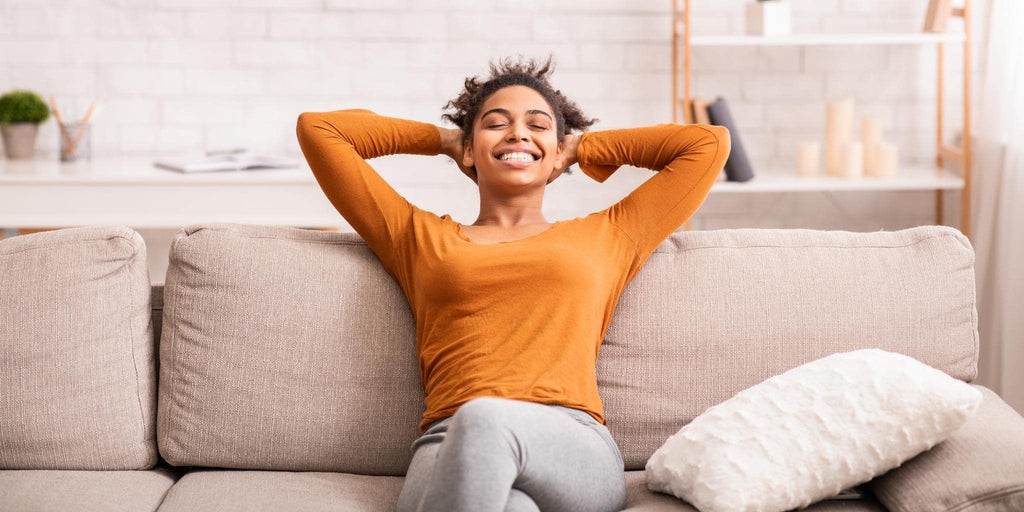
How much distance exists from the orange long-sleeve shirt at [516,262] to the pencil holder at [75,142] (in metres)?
1.68

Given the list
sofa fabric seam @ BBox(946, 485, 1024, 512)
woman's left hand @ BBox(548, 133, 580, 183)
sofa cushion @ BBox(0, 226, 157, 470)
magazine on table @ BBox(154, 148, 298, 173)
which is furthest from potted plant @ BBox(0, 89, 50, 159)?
sofa fabric seam @ BBox(946, 485, 1024, 512)

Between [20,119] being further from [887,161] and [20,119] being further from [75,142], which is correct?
[887,161]

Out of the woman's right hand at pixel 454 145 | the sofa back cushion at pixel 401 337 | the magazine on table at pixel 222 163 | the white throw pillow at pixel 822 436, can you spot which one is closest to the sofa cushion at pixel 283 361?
the sofa back cushion at pixel 401 337

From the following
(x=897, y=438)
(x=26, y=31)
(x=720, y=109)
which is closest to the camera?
(x=897, y=438)

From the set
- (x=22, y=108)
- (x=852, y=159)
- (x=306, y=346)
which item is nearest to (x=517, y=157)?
(x=306, y=346)

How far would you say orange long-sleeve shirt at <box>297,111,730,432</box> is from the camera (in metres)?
1.77

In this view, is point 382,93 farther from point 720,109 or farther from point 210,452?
point 210,452

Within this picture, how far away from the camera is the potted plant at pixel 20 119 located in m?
3.42

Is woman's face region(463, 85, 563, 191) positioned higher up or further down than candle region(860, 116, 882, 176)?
higher up

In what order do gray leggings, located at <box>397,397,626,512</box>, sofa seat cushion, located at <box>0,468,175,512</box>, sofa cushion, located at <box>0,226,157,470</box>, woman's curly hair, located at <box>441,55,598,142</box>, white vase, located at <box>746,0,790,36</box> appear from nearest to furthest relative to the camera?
1. gray leggings, located at <box>397,397,626,512</box>
2. sofa seat cushion, located at <box>0,468,175,512</box>
3. sofa cushion, located at <box>0,226,157,470</box>
4. woman's curly hair, located at <box>441,55,598,142</box>
5. white vase, located at <box>746,0,790,36</box>

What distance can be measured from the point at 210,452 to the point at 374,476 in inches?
11.7

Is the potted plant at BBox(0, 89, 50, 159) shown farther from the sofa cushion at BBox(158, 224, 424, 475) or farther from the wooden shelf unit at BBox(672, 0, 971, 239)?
the wooden shelf unit at BBox(672, 0, 971, 239)

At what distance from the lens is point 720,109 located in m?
3.25

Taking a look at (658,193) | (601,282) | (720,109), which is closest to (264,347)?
(601,282)
